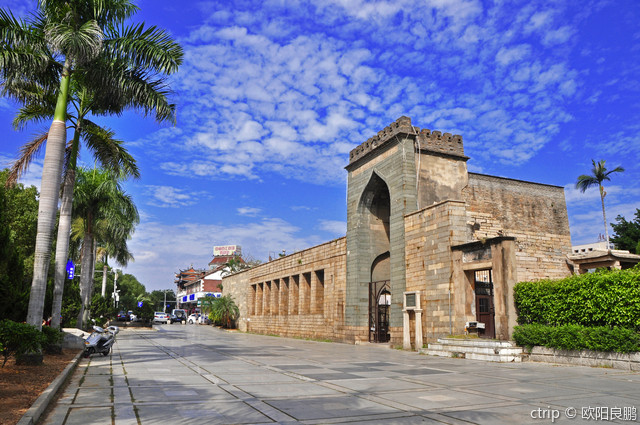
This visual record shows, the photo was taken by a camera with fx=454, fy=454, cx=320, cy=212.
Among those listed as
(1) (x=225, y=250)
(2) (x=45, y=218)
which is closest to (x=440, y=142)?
(2) (x=45, y=218)

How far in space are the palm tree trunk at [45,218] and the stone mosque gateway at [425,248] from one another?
13.5 meters

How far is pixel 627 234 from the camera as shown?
3581 cm

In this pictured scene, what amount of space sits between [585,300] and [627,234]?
2819 centimetres

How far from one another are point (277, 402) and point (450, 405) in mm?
2603

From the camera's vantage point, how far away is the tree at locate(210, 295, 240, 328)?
47.3 meters

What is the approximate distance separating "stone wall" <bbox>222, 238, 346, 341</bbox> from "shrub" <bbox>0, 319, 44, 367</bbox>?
18.3 meters

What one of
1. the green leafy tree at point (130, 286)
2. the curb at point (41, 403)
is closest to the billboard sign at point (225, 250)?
the green leafy tree at point (130, 286)

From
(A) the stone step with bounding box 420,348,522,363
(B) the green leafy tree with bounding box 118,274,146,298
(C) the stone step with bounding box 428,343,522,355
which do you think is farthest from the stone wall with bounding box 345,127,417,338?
(B) the green leafy tree with bounding box 118,274,146,298

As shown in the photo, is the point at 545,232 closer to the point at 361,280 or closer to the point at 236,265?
the point at 361,280

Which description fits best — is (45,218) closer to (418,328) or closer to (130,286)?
(418,328)

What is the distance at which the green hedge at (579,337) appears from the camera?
1145cm

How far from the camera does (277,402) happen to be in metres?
6.92

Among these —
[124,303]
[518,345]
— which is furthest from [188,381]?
[124,303]

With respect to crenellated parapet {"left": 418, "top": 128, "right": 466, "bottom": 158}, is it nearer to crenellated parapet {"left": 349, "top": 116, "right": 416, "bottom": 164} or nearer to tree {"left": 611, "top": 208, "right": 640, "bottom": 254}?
crenellated parapet {"left": 349, "top": 116, "right": 416, "bottom": 164}
